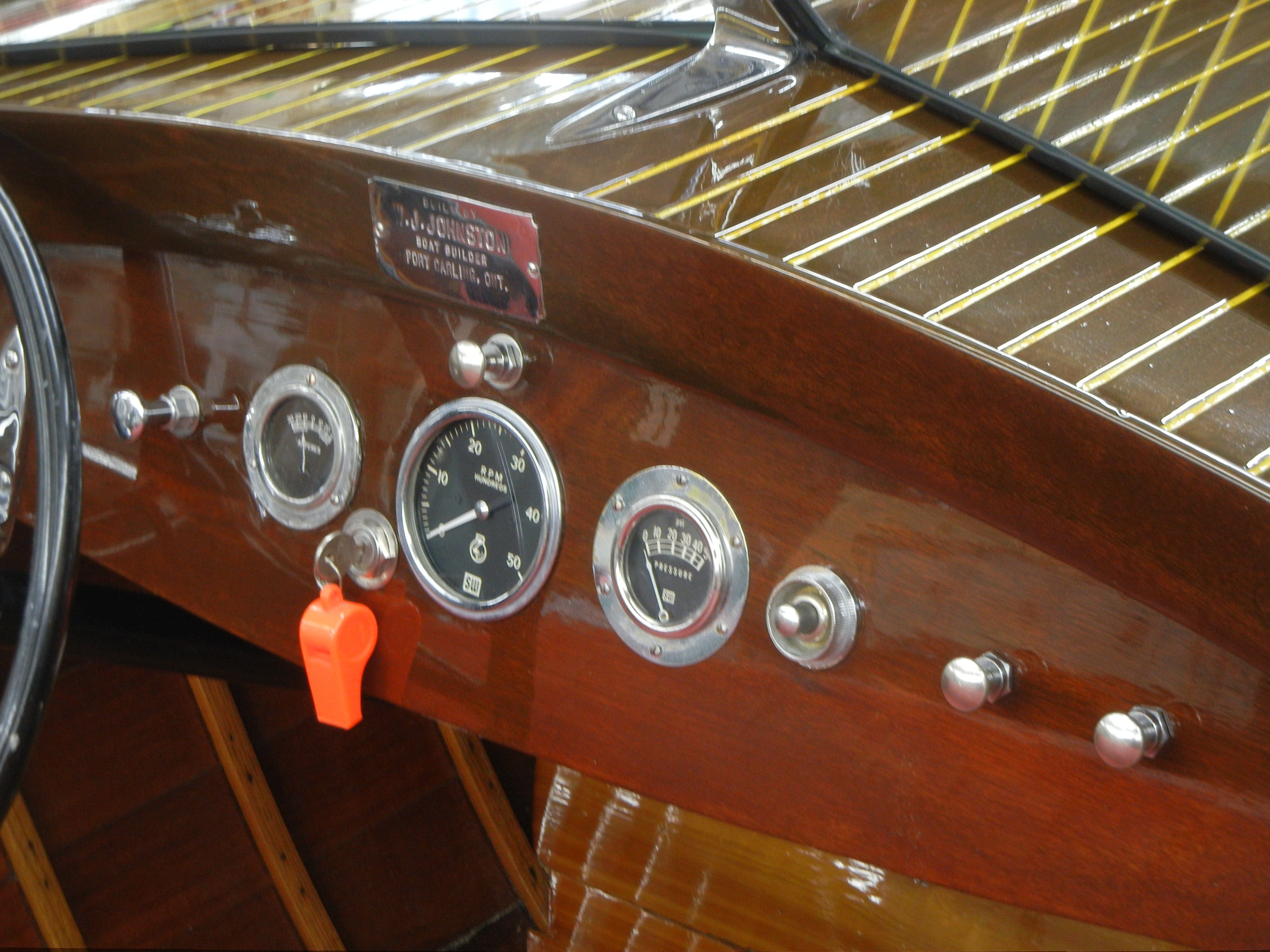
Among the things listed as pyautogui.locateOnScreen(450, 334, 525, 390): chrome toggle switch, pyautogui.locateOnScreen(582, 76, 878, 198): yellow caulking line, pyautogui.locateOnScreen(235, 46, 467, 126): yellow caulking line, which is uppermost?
pyautogui.locateOnScreen(582, 76, 878, 198): yellow caulking line

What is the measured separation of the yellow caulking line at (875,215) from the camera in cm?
95

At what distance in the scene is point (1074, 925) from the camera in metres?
1.51

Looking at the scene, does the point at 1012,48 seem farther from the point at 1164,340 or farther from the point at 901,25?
the point at 1164,340

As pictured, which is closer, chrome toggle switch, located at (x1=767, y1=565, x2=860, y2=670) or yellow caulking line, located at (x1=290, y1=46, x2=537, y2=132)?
chrome toggle switch, located at (x1=767, y1=565, x2=860, y2=670)

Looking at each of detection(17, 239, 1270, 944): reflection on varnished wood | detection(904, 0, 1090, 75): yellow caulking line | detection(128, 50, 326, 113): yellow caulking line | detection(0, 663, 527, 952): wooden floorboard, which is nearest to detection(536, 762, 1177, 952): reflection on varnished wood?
detection(17, 239, 1270, 944): reflection on varnished wood

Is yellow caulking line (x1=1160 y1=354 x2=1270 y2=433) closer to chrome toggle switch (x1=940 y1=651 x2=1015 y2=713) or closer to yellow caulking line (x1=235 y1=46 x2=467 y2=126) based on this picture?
chrome toggle switch (x1=940 y1=651 x2=1015 y2=713)

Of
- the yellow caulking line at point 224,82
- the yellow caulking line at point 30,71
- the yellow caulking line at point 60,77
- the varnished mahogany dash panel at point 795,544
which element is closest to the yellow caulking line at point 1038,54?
the varnished mahogany dash panel at point 795,544

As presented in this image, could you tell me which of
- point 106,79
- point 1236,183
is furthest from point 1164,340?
point 106,79

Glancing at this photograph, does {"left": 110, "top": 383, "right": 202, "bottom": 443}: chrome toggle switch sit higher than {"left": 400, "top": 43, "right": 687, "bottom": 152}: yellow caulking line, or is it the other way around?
{"left": 400, "top": 43, "right": 687, "bottom": 152}: yellow caulking line

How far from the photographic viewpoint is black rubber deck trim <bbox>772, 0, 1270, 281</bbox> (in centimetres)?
93

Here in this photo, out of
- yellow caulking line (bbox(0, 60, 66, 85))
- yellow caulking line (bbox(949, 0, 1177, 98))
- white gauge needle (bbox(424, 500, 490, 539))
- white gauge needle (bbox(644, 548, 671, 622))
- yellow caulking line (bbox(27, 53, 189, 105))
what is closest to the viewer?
yellow caulking line (bbox(949, 0, 1177, 98))

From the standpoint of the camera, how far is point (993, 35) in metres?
1.08

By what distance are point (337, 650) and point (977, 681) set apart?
2.37ft

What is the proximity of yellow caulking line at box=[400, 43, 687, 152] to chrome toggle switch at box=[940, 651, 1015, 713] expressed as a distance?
2.25ft
